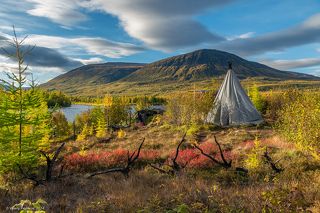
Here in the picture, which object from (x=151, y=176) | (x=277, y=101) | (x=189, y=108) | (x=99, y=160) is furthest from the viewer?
(x=277, y=101)

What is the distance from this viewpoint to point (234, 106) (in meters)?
31.5

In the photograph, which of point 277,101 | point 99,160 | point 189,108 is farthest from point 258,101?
point 99,160

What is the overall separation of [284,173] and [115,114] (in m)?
64.0

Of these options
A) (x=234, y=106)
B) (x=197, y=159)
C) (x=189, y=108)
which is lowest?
(x=197, y=159)

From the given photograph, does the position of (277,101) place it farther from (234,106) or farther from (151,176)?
(151,176)

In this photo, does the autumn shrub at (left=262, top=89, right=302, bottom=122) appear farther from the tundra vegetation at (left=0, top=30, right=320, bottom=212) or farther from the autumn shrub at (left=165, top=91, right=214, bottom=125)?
the tundra vegetation at (left=0, top=30, right=320, bottom=212)

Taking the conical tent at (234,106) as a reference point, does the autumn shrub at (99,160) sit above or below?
below

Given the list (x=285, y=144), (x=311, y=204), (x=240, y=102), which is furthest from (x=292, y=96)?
(x=311, y=204)

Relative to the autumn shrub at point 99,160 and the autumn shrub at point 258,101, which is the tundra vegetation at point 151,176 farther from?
the autumn shrub at point 258,101

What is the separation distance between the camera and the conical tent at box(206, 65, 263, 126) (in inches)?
1233

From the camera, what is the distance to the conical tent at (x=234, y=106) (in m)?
31.3

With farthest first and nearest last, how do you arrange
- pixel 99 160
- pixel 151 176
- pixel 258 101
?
pixel 258 101
pixel 99 160
pixel 151 176

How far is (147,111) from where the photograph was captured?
5716 cm

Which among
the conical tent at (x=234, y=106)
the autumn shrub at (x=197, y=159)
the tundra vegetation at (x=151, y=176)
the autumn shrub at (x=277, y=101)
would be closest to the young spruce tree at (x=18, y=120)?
the tundra vegetation at (x=151, y=176)
